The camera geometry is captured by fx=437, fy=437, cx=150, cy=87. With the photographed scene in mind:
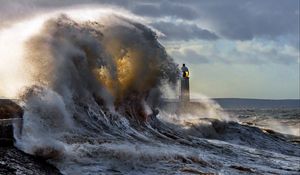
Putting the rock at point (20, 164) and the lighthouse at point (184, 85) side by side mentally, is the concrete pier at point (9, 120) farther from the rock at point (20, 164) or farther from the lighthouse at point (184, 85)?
the lighthouse at point (184, 85)

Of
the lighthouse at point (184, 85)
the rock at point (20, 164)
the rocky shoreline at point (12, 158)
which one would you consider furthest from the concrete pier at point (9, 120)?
the lighthouse at point (184, 85)

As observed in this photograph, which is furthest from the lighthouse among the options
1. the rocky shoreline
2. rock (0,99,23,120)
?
the rocky shoreline

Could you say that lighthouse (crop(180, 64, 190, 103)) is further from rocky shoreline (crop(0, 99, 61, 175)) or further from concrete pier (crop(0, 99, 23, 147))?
rocky shoreline (crop(0, 99, 61, 175))

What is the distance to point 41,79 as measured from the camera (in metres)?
10.2

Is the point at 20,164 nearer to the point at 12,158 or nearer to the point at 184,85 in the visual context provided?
the point at 12,158

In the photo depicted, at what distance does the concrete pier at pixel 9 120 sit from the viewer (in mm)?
6375

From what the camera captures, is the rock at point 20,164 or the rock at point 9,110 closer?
the rock at point 20,164

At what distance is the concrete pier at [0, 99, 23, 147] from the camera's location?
20.9 feet

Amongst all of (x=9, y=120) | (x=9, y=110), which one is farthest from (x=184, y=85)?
(x=9, y=120)

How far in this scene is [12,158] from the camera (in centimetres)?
593

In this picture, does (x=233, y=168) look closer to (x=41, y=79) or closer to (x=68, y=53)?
(x=41, y=79)

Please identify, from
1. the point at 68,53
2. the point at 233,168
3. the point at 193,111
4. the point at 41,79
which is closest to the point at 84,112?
the point at 41,79

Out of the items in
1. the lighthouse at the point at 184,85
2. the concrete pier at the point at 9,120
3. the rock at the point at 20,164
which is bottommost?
the rock at the point at 20,164

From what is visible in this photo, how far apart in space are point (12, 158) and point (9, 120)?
83 centimetres
